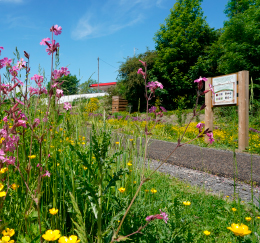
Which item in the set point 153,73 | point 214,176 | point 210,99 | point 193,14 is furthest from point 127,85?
point 214,176

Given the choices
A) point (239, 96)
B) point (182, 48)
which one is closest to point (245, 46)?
point (182, 48)

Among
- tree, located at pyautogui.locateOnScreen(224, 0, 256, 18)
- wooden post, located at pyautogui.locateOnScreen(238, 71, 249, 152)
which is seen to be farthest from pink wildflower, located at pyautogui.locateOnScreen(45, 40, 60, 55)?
tree, located at pyautogui.locateOnScreen(224, 0, 256, 18)

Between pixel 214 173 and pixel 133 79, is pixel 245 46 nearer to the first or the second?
pixel 133 79

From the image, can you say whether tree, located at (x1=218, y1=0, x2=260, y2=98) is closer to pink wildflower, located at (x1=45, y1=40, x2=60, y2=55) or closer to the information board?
A: the information board

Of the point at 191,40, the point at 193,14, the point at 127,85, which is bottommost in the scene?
the point at 127,85

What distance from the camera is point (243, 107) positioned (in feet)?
17.5

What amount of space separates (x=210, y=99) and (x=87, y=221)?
5.68m

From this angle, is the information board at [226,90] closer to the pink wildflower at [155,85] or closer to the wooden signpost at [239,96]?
the wooden signpost at [239,96]

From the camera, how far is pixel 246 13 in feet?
49.2

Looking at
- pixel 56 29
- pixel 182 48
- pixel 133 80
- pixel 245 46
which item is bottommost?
pixel 56 29

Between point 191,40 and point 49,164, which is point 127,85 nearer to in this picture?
point 191,40

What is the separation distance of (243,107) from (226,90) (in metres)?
0.62

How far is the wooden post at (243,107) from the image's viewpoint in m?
5.25

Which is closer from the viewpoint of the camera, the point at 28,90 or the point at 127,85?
the point at 28,90
